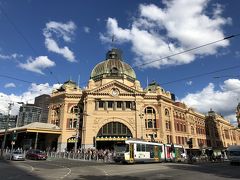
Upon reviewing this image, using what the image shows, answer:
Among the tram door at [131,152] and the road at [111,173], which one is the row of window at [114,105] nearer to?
the tram door at [131,152]

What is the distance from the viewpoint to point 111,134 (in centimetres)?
4744

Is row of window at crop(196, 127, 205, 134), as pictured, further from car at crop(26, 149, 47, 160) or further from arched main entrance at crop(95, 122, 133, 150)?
car at crop(26, 149, 47, 160)

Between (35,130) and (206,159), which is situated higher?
(35,130)

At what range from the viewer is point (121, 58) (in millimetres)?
64875

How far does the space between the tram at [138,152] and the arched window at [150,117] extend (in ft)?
52.1

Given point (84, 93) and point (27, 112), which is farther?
point (27, 112)

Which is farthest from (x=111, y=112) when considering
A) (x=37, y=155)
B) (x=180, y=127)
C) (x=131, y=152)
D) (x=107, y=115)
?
(x=180, y=127)

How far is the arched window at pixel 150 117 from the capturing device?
5244cm

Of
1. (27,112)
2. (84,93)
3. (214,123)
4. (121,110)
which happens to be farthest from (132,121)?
(214,123)

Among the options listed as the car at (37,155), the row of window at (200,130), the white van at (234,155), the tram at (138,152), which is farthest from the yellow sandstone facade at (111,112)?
the white van at (234,155)

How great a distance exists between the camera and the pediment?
50062 mm

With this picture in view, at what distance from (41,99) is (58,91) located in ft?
158

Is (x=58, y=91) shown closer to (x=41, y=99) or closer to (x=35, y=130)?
(x=35, y=130)

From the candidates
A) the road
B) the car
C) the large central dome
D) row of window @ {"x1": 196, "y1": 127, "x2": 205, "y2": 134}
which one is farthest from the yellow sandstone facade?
the road
